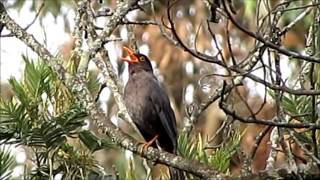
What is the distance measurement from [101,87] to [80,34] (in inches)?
12.8

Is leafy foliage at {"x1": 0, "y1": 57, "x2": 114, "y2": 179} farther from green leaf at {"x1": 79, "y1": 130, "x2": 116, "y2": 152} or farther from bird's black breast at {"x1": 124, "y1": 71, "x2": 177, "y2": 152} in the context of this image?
bird's black breast at {"x1": 124, "y1": 71, "x2": 177, "y2": 152}

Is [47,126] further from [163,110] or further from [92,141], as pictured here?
[163,110]

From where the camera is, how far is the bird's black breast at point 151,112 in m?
5.47

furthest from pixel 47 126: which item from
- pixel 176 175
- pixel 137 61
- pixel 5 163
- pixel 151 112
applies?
pixel 137 61

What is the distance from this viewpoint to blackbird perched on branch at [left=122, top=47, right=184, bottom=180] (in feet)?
18.0

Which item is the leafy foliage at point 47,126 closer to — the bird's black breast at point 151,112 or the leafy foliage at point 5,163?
the leafy foliage at point 5,163

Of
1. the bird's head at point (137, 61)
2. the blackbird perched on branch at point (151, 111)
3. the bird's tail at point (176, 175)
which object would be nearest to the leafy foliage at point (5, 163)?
the bird's tail at point (176, 175)

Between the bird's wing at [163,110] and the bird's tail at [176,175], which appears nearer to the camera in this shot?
the bird's tail at [176,175]

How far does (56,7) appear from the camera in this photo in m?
11.1

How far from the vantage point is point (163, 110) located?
557cm

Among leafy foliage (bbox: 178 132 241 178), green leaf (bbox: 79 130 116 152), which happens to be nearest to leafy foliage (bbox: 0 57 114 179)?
green leaf (bbox: 79 130 116 152)

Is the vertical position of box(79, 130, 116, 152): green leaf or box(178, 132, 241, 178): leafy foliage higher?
box(79, 130, 116, 152): green leaf

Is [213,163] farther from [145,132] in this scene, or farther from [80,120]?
[145,132]

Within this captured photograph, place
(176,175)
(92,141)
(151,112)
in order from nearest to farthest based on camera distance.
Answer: (92,141)
(176,175)
(151,112)
